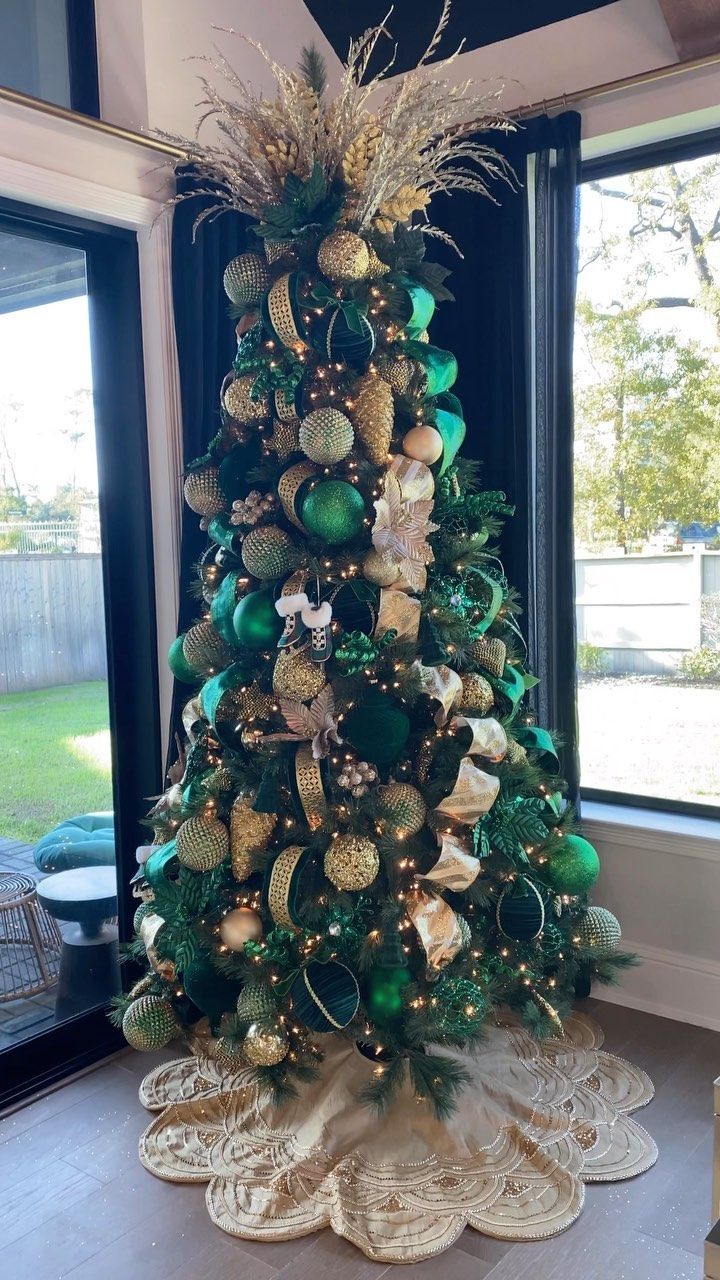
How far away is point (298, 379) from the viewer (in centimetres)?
222

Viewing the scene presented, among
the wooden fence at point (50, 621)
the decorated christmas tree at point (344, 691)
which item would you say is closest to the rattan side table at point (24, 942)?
the decorated christmas tree at point (344, 691)

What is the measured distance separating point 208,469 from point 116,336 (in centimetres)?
70

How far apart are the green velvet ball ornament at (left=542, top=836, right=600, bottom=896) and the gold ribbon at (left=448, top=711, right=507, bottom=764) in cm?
36

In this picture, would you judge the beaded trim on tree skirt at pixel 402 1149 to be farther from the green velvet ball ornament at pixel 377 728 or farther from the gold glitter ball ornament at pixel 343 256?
the gold glitter ball ornament at pixel 343 256

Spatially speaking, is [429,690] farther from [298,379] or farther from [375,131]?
[375,131]

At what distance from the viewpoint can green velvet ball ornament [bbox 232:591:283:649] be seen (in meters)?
2.21

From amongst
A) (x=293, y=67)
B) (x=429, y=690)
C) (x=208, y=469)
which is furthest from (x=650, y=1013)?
(x=293, y=67)

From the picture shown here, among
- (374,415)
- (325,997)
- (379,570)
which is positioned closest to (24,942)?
(325,997)

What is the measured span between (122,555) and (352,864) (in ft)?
4.33

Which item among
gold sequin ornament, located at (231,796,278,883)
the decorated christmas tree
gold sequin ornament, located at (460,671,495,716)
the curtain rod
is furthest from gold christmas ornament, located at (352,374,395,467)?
the curtain rod

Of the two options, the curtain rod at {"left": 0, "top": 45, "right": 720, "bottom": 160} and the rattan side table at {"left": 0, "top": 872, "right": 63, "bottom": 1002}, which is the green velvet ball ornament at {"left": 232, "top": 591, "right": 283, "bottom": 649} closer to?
the rattan side table at {"left": 0, "top": 872, "right": 63, "bottom": 1002}

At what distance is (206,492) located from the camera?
7.91 ft

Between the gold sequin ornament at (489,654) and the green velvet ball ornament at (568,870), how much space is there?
0.46 meters

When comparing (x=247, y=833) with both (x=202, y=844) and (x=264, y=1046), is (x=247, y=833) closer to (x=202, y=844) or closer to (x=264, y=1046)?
(x=202, y=844)
